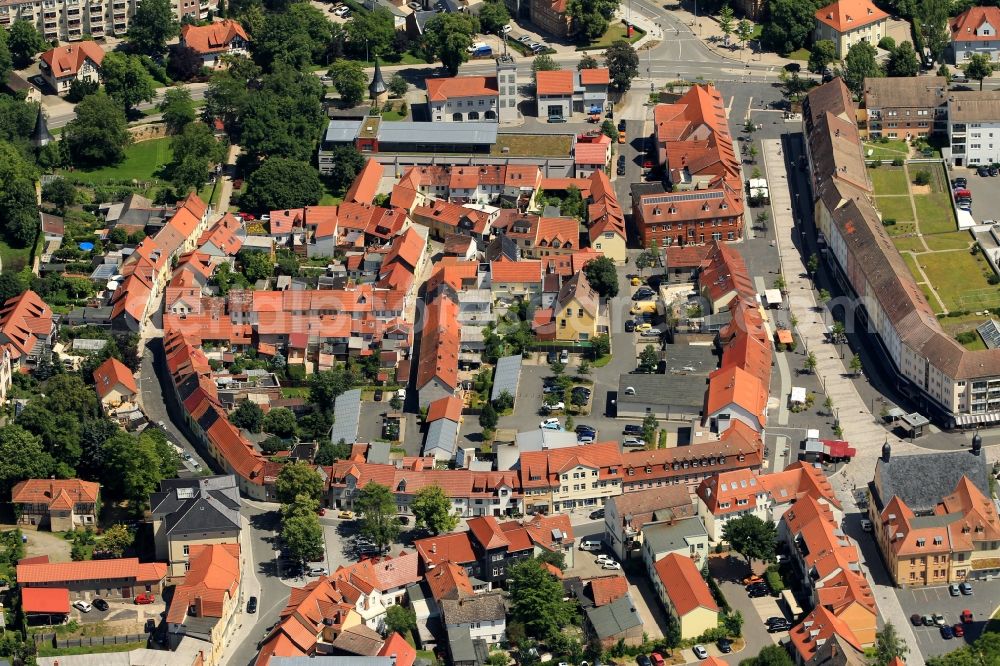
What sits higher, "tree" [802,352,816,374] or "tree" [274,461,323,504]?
"tree" [274,461,323,504]

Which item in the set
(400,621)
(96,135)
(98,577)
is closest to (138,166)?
(96,135)

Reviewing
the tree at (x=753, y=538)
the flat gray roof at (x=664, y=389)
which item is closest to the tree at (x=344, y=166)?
the flat gray roof at (x=664, y=389)

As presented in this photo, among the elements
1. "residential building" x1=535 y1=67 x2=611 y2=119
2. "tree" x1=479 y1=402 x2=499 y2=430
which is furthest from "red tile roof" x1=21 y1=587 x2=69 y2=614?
"residential building" x1=535 y1=67 x2=611 y2=119

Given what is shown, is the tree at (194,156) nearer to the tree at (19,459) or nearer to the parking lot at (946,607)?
the tree at (19,459)

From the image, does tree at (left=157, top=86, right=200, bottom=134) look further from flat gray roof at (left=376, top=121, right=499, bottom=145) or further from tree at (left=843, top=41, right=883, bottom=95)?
tree at (left=843, top=41, right=883, bottom=95)

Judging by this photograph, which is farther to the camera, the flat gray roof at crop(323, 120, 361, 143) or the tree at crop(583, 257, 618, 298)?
the flat gray roof at crop(323, 120, 361, 143)

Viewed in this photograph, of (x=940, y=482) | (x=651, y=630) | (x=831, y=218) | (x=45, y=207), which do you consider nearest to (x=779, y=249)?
(x=831, y=218)

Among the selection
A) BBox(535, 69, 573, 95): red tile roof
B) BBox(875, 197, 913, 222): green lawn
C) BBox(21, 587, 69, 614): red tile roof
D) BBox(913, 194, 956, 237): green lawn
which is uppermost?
BBox(535, 69, 573, 95): red tile roof

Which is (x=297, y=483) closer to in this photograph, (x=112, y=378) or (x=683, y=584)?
(x=112, y=378)
